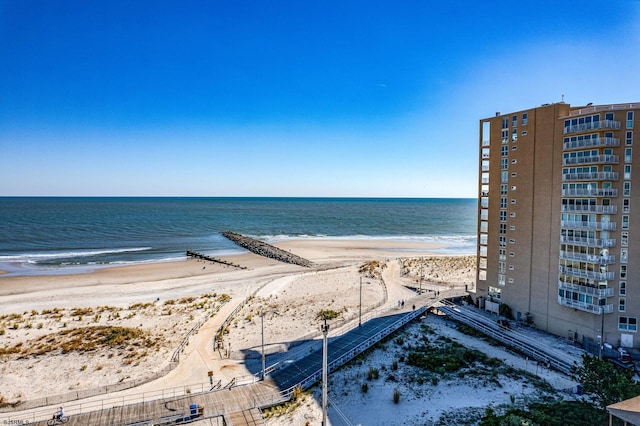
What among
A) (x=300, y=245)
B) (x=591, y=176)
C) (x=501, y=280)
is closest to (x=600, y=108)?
(x=591, y=176)

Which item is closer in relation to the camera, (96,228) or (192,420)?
(192,420)

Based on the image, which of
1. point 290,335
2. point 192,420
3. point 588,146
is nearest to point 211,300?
→ point 290,335

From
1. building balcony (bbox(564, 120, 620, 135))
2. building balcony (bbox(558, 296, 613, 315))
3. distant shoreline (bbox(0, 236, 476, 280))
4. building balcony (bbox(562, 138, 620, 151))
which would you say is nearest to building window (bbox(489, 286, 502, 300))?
building balcony (bbox(558, 296, 613, 315))

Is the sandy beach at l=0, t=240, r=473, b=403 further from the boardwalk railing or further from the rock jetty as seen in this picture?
the boardwalk railing

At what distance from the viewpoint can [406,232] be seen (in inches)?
5517

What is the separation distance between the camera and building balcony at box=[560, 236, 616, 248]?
3297 centimetres

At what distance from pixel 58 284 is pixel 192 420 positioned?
162 ft

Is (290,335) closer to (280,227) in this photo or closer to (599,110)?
(599,110)

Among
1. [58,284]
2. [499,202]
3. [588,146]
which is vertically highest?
[588,146]

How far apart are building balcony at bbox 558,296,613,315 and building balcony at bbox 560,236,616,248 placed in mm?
5094

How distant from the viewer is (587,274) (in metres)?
33.6

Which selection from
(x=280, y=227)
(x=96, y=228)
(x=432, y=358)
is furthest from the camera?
(x=280, y=227)

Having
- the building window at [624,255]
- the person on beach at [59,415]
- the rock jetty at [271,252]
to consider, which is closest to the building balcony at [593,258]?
the building window at [624,255]

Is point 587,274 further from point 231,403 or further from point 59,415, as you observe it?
point 59,415
